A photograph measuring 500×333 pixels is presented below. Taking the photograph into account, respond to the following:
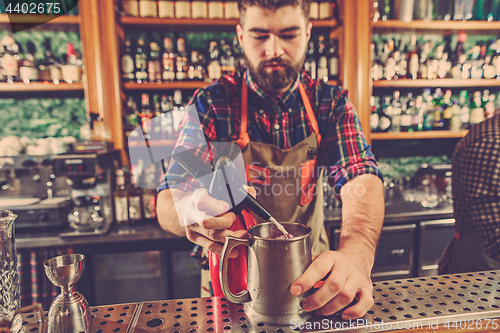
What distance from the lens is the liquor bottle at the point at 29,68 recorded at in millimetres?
2129

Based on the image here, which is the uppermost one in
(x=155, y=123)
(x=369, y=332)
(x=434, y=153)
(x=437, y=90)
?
(x=437, y=90)

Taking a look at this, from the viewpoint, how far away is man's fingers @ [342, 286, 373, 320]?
2.01 feet

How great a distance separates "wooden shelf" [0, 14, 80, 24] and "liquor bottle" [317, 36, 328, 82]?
1847 millimetres

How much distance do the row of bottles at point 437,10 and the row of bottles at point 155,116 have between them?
1.78 m

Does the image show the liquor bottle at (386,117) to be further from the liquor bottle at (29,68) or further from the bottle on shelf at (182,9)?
the liquor bottle at (29,68)

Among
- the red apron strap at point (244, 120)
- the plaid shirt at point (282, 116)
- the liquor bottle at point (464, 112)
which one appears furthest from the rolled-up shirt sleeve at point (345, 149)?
the liquor bottle at point (464, 112)

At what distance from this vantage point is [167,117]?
2379 mm

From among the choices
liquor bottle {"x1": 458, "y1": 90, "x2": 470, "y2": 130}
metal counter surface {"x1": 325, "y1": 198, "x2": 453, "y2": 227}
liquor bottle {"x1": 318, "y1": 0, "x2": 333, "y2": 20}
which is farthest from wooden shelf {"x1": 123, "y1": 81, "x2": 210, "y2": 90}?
liquor bottle {"x1": 458, "y1": 90, "x2": 470, "y2": 130}

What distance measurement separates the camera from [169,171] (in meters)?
1.05

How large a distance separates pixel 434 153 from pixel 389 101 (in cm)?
77

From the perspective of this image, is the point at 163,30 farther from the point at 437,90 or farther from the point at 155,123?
the point at 437,90

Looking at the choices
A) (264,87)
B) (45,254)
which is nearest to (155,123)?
(45,254)

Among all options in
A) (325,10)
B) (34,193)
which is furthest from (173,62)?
(34,193)

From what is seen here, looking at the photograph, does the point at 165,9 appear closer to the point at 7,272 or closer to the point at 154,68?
the point at 154,68
